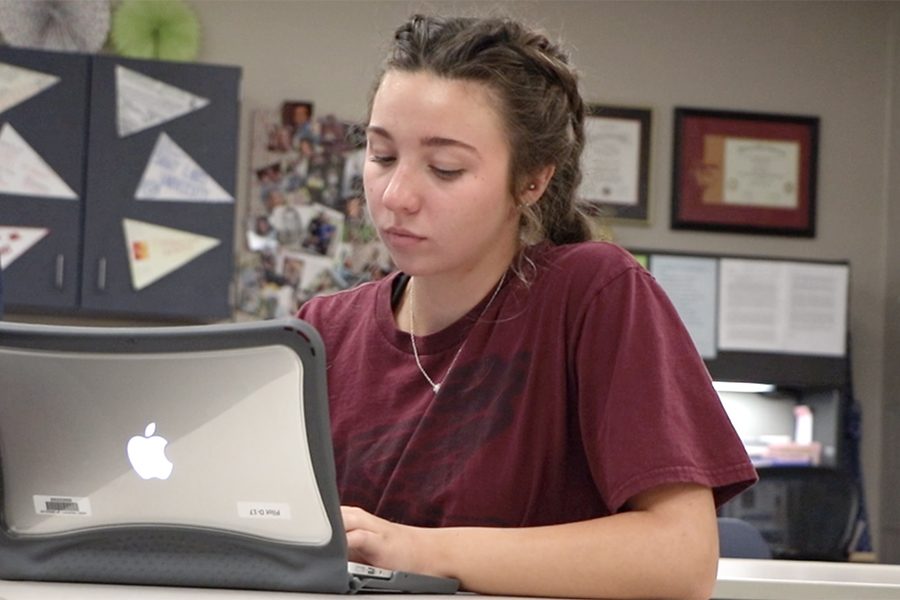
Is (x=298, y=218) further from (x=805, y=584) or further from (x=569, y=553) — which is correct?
(x=569, y=553)

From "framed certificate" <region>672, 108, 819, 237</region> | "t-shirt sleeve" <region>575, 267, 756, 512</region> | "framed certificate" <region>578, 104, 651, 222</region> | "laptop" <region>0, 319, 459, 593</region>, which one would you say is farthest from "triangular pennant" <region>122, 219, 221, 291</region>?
"laptop" <region>0, 319, 459, 593</region>

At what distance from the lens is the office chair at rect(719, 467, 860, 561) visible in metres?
3.65

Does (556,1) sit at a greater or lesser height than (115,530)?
greater

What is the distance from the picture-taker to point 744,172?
507 cm

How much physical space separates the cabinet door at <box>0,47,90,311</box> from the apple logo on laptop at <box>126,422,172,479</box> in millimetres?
3287

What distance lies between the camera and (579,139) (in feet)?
5.37

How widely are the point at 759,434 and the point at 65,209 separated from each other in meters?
2.51

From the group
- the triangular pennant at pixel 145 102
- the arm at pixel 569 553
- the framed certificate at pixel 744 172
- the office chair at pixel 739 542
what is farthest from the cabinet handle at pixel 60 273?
the arm at pixel 569 553

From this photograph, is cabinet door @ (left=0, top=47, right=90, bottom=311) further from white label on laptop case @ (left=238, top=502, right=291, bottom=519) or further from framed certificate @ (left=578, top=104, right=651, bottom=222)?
white label on laptop case @ (left=238, top=502, right=291, bottom=519)

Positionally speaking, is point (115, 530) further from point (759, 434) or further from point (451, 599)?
point (759, 434)

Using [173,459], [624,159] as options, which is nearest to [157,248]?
[624,159]

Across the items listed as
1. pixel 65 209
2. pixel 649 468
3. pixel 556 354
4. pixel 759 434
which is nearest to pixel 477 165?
pixel 556 354

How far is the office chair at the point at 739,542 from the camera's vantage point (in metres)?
2.70

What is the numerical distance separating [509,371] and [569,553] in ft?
0.88
